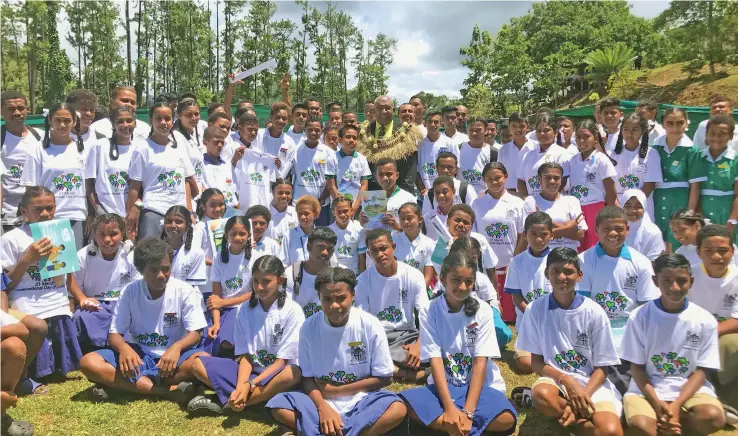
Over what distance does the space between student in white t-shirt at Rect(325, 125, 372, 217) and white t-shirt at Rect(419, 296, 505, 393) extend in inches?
112

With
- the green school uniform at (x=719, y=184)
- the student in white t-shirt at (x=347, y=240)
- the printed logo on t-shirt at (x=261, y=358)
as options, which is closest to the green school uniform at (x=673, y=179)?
the green school uniform at (x=719, y=184)

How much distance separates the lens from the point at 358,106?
36062 millimetres

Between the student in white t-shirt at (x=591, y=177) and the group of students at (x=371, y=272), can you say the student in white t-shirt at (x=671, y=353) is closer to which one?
the group of students at (x=371, y=272)

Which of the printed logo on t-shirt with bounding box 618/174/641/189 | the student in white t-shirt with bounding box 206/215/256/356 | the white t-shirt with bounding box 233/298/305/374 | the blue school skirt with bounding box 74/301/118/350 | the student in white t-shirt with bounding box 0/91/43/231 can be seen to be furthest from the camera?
the printed logo on t-shirt with bounding box 618/174/641/189

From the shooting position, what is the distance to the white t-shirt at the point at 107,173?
17.6ft

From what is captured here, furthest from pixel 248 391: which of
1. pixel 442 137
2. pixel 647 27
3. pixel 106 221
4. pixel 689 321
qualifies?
pixel 647 27

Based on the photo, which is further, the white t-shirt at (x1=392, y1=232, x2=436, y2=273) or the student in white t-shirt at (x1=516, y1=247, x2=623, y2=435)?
the white t-shirt at (x1=392, y1=232, x2=436, y2=273)

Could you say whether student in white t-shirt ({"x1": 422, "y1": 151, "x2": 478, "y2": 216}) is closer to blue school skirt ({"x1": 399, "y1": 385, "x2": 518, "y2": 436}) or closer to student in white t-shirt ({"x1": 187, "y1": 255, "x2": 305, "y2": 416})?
student in white t-shirt ({"x1": 187, "y1": 255, "x2": 305, "y2": 416})

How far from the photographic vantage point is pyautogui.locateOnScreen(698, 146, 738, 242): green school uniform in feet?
18.0

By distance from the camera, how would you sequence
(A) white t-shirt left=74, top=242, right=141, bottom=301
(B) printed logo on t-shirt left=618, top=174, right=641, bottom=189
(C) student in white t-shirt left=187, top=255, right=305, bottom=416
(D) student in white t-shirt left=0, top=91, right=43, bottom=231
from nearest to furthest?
(C) student in white t-shirt left=187, top=255, right=305, bottom=416, (A) white t-shirt left=74, top=242, right=141, bottom=301, (D) student in white t-shirt left=0, top=91, right=43, bottom=231, (B) printed logo on t-shirt left=618, top=174, right=641, bottom=189

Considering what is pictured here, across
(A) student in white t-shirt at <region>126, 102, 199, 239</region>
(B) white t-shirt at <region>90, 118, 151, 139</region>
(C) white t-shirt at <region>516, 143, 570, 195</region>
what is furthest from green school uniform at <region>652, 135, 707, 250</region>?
(B) white t-shirt at <region>90, 118, 151, 139</region>

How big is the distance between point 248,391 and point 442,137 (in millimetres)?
4140

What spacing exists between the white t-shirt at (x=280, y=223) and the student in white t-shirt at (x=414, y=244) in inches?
47.7

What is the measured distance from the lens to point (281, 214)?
5887 mm
